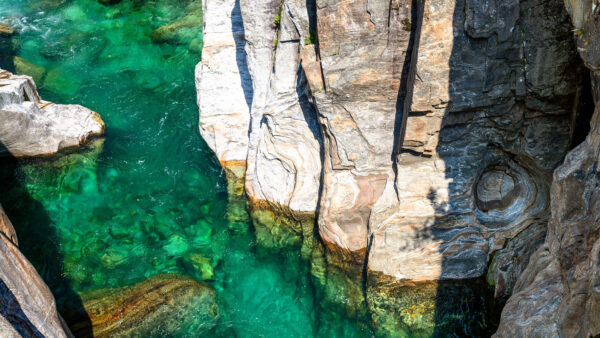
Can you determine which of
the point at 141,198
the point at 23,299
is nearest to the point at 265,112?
the point at 141,198

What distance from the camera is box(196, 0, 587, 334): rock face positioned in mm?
6684

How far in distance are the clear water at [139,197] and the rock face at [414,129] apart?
1.24 meters

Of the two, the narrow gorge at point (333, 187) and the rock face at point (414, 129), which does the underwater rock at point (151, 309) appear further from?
the rock face at point (414, 129)

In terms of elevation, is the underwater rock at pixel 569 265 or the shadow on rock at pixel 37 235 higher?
the underwater rock at pixel 569 265

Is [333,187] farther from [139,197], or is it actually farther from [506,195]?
[139,197]

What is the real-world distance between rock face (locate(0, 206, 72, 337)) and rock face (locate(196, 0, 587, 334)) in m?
4.23

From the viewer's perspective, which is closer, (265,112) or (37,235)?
(265,112)

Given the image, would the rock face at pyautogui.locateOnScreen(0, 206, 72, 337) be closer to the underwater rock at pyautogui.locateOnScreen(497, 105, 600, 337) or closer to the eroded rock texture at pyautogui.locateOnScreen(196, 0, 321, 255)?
the eroded rock texture at pyautogui.locateOnScreen(196, 0, 321, 255)

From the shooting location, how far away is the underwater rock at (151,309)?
7898 millimetres

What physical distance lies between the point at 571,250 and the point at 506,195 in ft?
8.90

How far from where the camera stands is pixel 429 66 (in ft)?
22.0

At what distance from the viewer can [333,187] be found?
27.1 feet

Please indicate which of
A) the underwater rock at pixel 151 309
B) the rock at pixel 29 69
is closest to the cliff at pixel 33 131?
the underwater rock at pixel 151 309

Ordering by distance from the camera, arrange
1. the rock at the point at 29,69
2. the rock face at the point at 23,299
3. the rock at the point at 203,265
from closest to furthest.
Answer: the rock face at the point at 23,299
the rock at the point at 203,265
the rock at the point at 29,69
